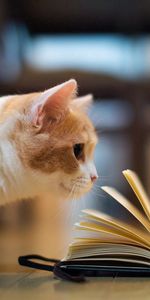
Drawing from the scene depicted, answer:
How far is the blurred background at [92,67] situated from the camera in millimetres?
2287

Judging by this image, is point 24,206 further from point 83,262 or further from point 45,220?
point 83,262

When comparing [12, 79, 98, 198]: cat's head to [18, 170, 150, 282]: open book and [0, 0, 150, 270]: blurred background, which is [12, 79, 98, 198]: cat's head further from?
[0, 0, 150, 270]: blurred background

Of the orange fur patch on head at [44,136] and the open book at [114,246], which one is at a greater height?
the orange fur patch on head at [44,136]

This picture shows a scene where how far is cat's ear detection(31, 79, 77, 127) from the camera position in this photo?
0.81 m

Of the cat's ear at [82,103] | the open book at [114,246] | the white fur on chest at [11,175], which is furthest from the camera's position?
the cat's ear at [82,103]

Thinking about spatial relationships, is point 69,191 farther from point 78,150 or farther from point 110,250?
point 110,250

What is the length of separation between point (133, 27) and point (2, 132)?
81.9 inches

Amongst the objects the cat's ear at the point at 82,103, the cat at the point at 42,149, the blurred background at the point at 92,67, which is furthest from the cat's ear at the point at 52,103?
the blurred background at the point at 92,67

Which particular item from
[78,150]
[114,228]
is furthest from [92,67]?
[114,228]

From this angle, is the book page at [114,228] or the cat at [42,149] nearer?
the book page at [114,228]

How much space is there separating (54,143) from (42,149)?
0.08 feet

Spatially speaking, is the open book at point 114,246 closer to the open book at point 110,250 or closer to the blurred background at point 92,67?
the open book at point 110,250

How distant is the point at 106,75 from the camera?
91.3 inches

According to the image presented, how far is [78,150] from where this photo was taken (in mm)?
887
